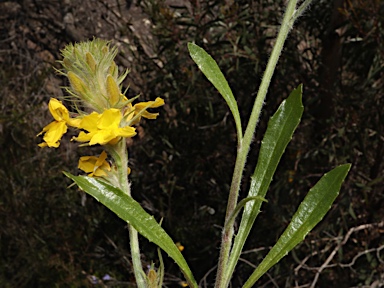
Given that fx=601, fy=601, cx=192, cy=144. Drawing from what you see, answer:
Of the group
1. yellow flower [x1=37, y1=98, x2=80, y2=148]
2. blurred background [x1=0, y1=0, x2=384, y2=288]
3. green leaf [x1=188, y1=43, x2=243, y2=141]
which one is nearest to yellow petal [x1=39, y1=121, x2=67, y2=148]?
yellow flower [x1=37, y1=98, x2=80, y2=148]

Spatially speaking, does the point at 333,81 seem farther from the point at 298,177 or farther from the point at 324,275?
the point at 324,275

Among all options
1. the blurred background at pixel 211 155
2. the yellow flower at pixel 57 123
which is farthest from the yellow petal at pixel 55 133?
the blurred background at pixel 211 155

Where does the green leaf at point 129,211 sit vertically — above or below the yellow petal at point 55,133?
below

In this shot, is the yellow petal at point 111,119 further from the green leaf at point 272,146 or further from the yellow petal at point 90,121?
the green leaf at point 272,146

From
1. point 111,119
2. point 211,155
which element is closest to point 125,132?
point 111,119

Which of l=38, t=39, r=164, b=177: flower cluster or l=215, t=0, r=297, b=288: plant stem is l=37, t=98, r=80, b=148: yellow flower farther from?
l=215, t=0, r=297, b=288: plant stem

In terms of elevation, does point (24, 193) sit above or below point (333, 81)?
below

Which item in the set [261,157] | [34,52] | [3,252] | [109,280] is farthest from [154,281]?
[34,52]

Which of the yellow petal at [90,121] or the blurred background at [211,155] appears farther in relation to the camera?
the blurred background at [211,155]
